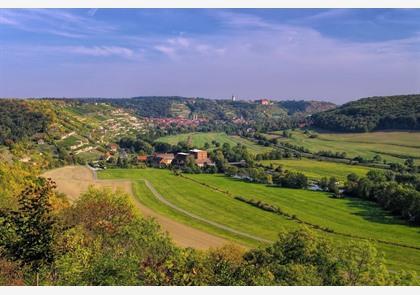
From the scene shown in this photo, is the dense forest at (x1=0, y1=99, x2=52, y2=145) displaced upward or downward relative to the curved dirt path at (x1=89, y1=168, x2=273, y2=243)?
upward

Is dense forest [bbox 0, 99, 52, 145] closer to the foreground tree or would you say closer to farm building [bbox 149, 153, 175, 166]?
farm building [bbox 149, 153, 175, 166]

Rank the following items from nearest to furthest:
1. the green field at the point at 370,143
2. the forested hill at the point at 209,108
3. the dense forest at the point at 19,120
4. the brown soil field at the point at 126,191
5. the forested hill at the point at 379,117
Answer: the brown soil field at the point at 126,191, the green field at the point at 370,143, the dense forest at the point at 19,120, the forested hill at the point at 379,117, the forested hill at the point at 209,108

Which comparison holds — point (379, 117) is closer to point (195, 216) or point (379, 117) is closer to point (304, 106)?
point (195, 216)

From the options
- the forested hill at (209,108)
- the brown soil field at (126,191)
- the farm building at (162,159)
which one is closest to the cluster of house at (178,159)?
the farm building at (162,159)

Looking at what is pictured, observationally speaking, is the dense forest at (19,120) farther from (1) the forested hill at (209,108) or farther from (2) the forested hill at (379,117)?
(1) the forested hill at (209,108)

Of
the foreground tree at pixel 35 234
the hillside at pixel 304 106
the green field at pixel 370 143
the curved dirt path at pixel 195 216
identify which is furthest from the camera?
the hillside at pixel 304 106

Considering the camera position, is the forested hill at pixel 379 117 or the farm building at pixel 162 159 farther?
the forested hill at pixel 379 117

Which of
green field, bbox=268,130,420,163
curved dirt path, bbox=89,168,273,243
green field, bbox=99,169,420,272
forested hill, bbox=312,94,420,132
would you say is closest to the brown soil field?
green field, bbox=99,169,420,272
